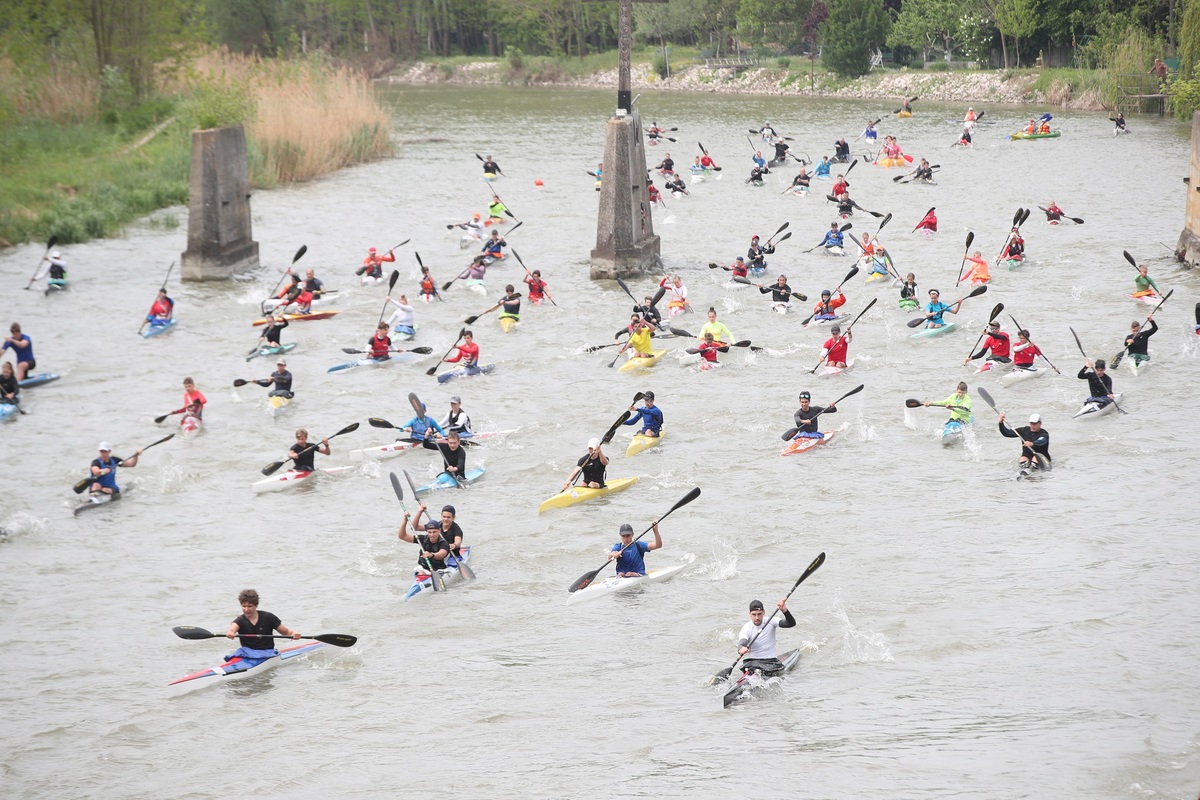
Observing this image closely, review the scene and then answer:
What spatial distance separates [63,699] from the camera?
13.3 m

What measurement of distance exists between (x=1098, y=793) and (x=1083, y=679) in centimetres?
212

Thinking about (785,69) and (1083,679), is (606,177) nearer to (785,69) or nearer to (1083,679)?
(1083,679)

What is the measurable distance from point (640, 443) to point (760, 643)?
7.45 metres

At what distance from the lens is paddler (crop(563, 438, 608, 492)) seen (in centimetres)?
1792

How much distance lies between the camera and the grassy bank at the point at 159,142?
35.2 m

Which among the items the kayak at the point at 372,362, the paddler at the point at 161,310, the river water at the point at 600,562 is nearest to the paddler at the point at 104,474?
the river water at the point at 600,562

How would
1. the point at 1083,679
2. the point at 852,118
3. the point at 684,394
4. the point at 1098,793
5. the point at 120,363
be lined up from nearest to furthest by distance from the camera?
the point at 1098,793 → the point at 1083,679 → the point at 684,394 → the point at 120,363 → the point at 852,118

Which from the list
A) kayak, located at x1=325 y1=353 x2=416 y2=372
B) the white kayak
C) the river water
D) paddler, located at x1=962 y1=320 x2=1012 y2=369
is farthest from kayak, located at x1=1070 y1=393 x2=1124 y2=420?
kayak, located at x1=325 y1=353 x2=416 y2=372

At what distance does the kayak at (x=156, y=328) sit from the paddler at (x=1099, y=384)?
60.6ft

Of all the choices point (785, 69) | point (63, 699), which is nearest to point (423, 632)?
point (63, 699)

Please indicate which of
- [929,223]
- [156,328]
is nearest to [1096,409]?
[929,223]

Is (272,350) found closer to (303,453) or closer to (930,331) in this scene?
(303,453)

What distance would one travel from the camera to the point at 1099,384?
2009cm

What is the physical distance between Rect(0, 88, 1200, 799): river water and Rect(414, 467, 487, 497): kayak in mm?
Result: 240
